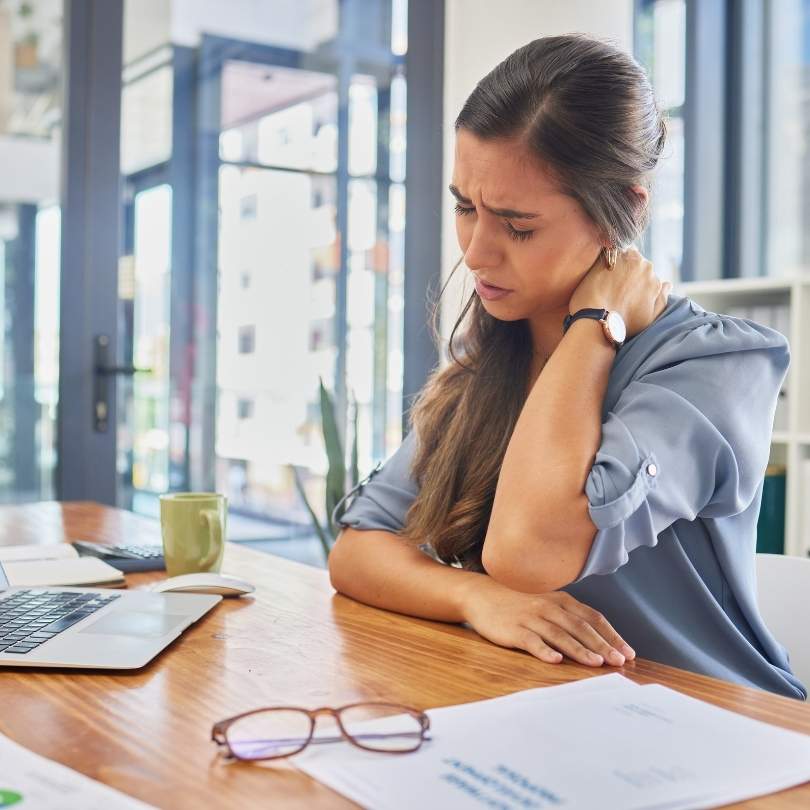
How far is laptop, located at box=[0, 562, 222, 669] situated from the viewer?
0.97 m

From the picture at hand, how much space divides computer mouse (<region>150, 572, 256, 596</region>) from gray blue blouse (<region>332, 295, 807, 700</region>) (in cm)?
41

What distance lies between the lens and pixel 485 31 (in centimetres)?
379

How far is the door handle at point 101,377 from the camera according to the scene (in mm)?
3195

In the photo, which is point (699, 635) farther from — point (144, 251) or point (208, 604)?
point (144, 251)

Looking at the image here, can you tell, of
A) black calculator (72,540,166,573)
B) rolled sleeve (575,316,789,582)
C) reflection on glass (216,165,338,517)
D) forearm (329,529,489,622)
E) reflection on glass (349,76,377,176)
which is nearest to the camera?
rolled sleeve (575,316,789,582)

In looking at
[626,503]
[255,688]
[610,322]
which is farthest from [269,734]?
[610,322]

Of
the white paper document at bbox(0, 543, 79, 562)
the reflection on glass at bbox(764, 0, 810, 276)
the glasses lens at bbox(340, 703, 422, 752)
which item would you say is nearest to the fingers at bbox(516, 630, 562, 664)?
the glasses lens at bbox(340, 703, 422, 752)

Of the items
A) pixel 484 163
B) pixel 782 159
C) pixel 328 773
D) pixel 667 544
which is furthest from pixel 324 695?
pixel 782 159

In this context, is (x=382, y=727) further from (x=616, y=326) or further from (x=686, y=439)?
(x=616, y=326)

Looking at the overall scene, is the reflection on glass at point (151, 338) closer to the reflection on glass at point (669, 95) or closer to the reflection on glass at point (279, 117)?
the reflection on glass at point (279, 117)

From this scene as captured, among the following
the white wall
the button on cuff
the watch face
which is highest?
the white wall

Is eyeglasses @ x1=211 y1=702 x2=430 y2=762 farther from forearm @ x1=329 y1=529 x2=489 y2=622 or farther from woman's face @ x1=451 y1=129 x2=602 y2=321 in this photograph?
woman's face @ x1=451 y1=129 x2=602 y2=321

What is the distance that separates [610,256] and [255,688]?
72 cm

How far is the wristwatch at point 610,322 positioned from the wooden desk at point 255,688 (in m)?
0.39
